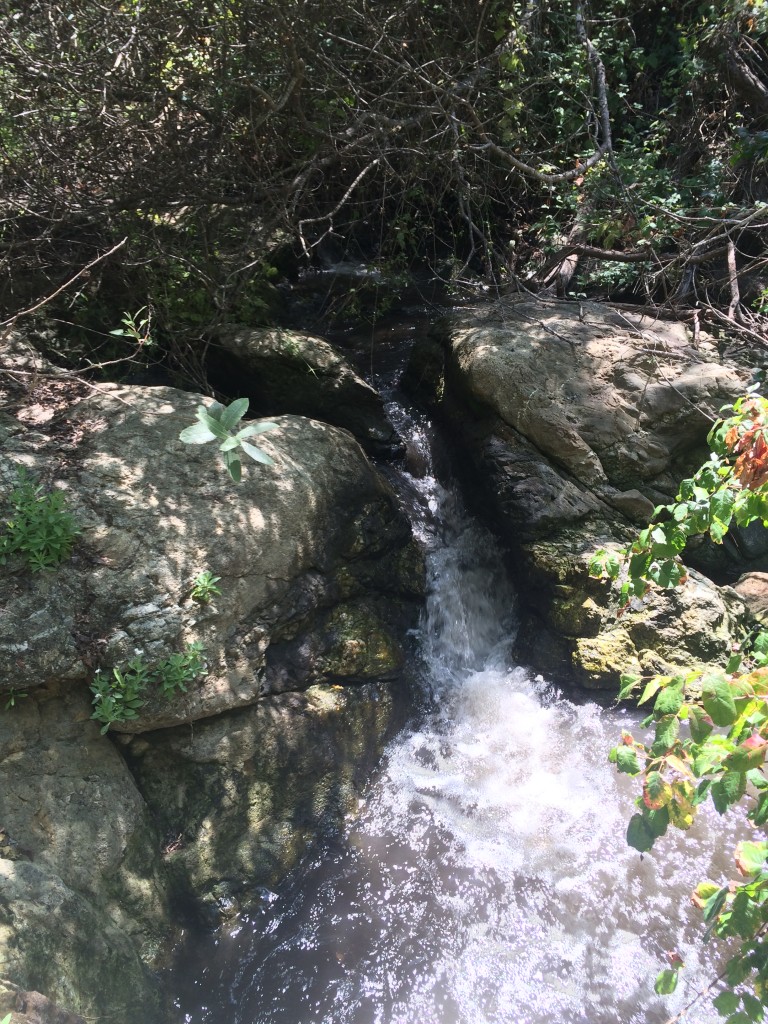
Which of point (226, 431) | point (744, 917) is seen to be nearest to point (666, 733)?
point (744, 917)

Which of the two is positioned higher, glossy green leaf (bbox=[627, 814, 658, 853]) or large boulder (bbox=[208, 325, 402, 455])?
glossy green leaf (bbox=[627, 814, 658, 853])

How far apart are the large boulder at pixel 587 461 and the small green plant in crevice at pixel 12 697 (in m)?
3.16

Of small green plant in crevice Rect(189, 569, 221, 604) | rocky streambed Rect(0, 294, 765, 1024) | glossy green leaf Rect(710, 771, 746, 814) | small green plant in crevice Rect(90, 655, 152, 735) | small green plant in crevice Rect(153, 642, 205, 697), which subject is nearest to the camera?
glossy green leaf Rect(710, 771, 746, 814)

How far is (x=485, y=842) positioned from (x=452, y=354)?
3448mm

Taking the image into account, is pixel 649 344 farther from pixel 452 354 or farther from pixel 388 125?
pixel 388 125

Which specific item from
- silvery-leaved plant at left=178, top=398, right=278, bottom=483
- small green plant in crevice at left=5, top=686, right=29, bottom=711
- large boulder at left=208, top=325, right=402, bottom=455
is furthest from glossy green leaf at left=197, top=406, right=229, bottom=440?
large boulder at left=208, top=325, right=402, bottom=455

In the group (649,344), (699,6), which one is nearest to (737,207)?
(649,344)

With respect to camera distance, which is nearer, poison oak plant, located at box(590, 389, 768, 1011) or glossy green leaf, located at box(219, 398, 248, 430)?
poison oak plant, located at box(590, 389, 768, 1011)

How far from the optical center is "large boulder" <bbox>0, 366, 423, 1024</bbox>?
116 inches

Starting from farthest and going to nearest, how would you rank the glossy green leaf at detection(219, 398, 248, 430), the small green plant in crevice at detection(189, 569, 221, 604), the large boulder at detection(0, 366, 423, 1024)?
the small green plant in crevice at detection(189, 569, 221, 604) → the large boulder at detection(0, 366, 423, 1024) → the glossy green leaf at detection(219, 398, 248, 430)

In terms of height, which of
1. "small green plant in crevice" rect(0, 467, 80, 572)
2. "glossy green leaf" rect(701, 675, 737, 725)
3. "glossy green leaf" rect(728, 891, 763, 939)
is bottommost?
"small green plant in crevice" rect(0, 467, 80, 572)

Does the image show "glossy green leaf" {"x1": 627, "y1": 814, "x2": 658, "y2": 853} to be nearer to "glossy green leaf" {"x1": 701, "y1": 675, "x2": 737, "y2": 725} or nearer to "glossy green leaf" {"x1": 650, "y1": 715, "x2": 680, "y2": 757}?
"glossy green leaf" {"x1": 650, "y1": 715, "x2": 680, "y2": 757}

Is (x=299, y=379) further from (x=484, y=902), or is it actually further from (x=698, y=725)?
(x=698, y=725)

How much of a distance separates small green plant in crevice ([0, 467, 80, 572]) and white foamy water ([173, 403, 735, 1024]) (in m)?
2.06
